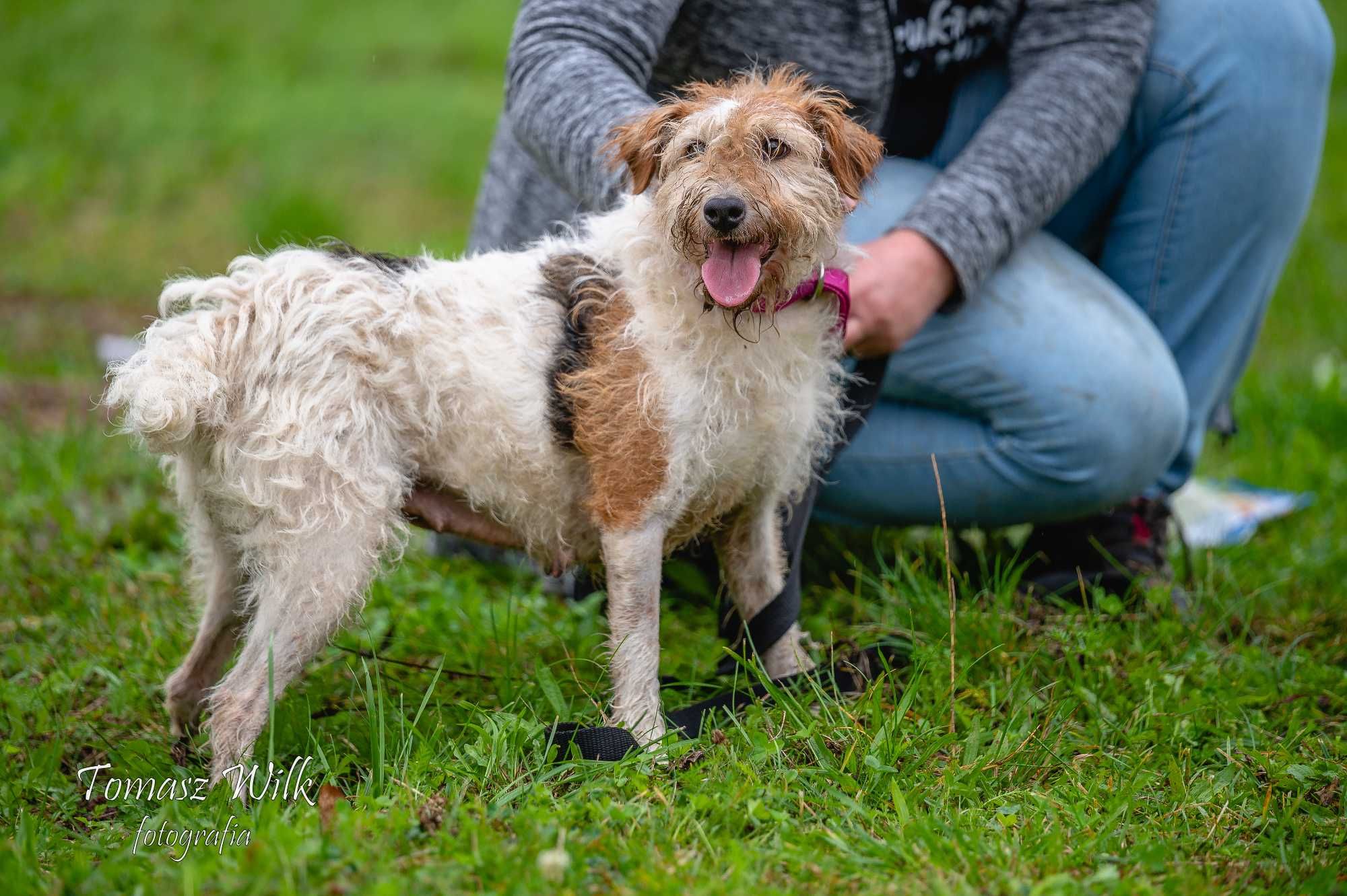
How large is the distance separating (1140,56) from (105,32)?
10097 millimetres

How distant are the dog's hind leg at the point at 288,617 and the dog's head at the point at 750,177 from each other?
3.20ft

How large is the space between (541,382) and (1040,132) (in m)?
1.74

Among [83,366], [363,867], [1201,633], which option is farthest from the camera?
[83,366]

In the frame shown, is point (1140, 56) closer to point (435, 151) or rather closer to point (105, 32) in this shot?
point (435, 151)

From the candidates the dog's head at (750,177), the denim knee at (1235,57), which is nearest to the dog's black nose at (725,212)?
the dog's head at (750,177)

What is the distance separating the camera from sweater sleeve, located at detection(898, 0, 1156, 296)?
3.31 metres

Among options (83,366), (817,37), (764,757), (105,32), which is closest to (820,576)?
(764,757)

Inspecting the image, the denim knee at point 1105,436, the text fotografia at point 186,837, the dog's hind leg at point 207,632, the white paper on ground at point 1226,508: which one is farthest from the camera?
the white paper on ground at point 1226,508

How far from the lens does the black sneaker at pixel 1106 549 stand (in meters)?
3.65

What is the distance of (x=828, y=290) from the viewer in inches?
110

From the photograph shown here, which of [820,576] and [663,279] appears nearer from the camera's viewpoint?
[663,279]

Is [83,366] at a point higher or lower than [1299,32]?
lower

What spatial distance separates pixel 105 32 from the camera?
10.6 m

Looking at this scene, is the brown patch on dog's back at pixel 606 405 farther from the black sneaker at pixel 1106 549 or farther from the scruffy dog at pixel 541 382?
the black sneaker at pixel 1106 549
